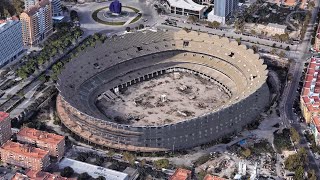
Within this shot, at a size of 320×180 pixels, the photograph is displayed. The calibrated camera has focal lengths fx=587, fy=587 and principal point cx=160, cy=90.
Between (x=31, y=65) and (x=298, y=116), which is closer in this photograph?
(x=298, y=116)

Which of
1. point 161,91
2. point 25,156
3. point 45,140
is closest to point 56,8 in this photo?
point 161,91

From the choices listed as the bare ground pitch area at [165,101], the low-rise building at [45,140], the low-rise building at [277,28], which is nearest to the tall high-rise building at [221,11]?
the low-rise building at [277,28]

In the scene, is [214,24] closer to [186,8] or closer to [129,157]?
[186,8]

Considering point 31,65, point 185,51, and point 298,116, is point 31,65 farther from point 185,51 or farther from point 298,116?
point 298,116

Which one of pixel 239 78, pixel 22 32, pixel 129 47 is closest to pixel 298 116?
pixel 239 78

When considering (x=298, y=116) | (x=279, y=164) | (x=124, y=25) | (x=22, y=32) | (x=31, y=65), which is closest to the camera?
(x=279, y=164)

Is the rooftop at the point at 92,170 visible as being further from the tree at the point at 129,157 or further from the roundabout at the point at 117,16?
the roundabout at the point at 117,16

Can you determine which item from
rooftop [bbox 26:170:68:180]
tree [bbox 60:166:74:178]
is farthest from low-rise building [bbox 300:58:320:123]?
rooftop [bbox 26:170:68:180]
